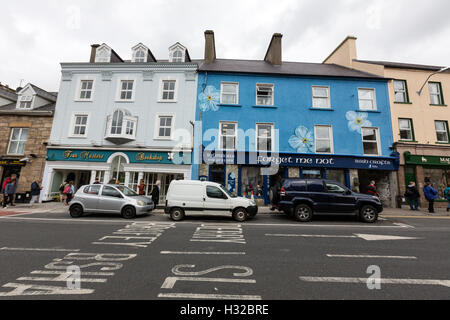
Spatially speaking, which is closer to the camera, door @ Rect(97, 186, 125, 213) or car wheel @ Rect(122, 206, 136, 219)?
car wheel @ Rect(122, 206, 136, 219)

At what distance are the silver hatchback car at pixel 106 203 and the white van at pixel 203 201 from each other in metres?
1.65

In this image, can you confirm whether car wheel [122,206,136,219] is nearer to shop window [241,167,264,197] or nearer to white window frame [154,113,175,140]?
white window frame [154,113,175,140]

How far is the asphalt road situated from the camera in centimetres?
309

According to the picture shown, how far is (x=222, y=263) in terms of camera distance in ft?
13.7

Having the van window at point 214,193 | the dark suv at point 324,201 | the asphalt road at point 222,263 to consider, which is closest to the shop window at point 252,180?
the dark suv at point 324,201

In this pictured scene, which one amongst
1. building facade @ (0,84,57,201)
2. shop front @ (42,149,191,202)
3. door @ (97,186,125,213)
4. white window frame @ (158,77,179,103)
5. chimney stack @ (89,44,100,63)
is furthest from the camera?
chimney stack @ (89,44,100,63)

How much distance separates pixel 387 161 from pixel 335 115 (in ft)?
16.4

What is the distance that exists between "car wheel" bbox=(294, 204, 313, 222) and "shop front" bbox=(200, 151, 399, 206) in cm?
483

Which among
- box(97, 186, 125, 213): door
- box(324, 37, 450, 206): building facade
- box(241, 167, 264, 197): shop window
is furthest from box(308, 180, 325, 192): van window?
box(97, 186, 125, 213): door

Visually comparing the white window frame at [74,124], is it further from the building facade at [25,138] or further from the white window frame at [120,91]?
the white window frame at [120,91]

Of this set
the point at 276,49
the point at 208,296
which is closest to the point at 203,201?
the point at 208,296

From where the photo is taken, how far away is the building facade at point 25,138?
47.5 ft

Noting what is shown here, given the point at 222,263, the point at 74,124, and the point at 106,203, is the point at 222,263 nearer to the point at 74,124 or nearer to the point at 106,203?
the point at 106,203
